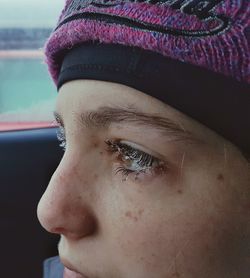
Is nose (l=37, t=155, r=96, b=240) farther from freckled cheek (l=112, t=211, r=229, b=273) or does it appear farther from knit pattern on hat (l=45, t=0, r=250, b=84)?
knit pattern on hat (l=45, t=0, r=250, b=84)

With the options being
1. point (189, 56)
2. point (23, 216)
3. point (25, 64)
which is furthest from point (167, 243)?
point (25, 64)

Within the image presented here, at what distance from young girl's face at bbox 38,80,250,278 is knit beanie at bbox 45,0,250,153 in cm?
2

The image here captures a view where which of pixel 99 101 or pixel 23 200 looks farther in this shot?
pixel 23 200

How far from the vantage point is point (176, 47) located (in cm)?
93

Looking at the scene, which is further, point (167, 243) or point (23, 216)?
point (23, 216)

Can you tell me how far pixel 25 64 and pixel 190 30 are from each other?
5.67 feet

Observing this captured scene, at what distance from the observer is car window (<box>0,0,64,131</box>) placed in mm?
2336

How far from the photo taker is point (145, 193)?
3.19ft

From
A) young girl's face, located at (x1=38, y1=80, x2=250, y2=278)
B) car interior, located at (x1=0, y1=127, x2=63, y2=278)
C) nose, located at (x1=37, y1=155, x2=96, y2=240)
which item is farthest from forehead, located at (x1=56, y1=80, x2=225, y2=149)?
car interior, located at (x1=0, y1=127, x2=63, y2=278)

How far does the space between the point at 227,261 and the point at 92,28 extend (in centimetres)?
48

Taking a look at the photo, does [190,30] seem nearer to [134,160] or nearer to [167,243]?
[134,160]

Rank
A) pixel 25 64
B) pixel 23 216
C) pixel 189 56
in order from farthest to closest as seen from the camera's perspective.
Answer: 1. pixel 25 64
2. pixel 23 216
3. pixel 189 56

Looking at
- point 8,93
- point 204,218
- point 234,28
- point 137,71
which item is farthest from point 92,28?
point 8,93

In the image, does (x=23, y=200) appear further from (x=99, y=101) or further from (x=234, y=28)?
(x=234, y=28)
